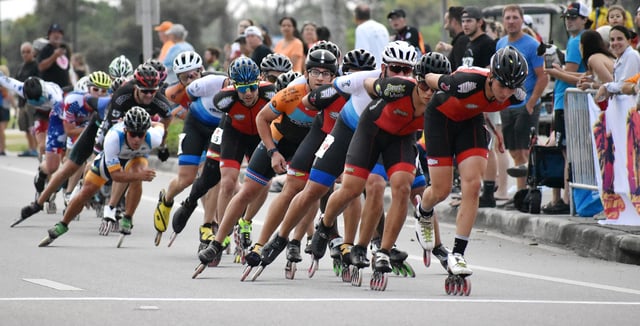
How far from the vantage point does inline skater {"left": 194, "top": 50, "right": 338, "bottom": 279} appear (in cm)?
1222

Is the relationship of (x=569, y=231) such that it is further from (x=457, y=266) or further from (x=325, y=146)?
(x=457, y=266)

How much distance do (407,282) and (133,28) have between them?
5381 cm

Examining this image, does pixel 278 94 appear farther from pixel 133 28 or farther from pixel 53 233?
pixel 133 28

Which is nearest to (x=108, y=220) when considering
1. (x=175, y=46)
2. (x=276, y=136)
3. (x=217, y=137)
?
(x=217, y=137)

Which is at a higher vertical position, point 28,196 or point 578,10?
point 578,10

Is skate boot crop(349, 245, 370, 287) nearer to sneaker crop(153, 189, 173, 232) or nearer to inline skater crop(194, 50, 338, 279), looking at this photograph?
inline skater crop(194, 50, 338, 279)

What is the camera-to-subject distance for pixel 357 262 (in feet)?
38.1

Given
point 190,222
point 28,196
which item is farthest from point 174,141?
point 190,222

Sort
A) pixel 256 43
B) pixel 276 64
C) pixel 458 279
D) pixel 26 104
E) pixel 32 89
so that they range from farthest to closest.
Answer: pixel 26 104, pixel 256 43, pixel 32 89, pixel 276 64, pixel 458 279

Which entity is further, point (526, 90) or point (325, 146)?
point (526, 90)

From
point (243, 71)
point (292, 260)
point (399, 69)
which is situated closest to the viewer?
point (399, 69)

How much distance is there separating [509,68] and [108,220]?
632cm

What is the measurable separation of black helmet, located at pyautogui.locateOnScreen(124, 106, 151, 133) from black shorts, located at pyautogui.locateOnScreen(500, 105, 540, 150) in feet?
15.6

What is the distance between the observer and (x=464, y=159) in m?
11.4
